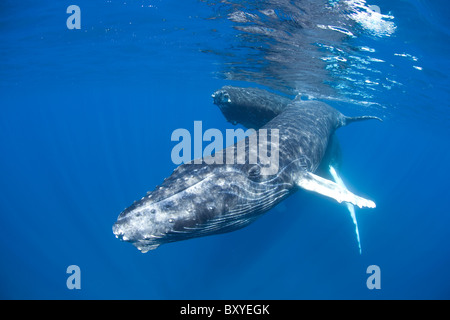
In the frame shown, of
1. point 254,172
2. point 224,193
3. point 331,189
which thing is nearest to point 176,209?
point 224,193

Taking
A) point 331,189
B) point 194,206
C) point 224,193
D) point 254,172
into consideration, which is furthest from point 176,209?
point 331,189

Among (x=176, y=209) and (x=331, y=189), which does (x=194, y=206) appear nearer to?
(x=176, y=209)

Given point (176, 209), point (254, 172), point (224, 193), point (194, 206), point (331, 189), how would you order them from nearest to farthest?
point (176, 209), point (194, 206), point (224, 193), point (254, 172), point (331, 189)

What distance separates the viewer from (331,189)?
16.4 feet

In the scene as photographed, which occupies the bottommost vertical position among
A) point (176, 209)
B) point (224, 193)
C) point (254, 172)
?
point (176, 209)

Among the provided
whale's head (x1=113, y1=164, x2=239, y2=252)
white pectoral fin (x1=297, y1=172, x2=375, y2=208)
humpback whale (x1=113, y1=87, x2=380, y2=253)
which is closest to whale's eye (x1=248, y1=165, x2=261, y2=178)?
humpback whale (x1=113, y1=87, x2=380, y2=253)

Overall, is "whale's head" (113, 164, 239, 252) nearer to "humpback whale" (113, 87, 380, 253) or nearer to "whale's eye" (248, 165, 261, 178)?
"humpback whale" (113, 87, 380, 253)

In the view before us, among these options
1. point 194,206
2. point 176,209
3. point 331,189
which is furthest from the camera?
point 331,189

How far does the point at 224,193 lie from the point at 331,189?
7.45 ft

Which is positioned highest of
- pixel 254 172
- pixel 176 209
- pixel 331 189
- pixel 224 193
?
pixel 254 172

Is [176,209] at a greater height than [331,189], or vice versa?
[331,189]

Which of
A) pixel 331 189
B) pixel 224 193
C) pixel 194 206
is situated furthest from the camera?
pixel 331 189

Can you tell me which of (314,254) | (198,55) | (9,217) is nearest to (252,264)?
(314,254)

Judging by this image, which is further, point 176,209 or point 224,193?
point 224,193
